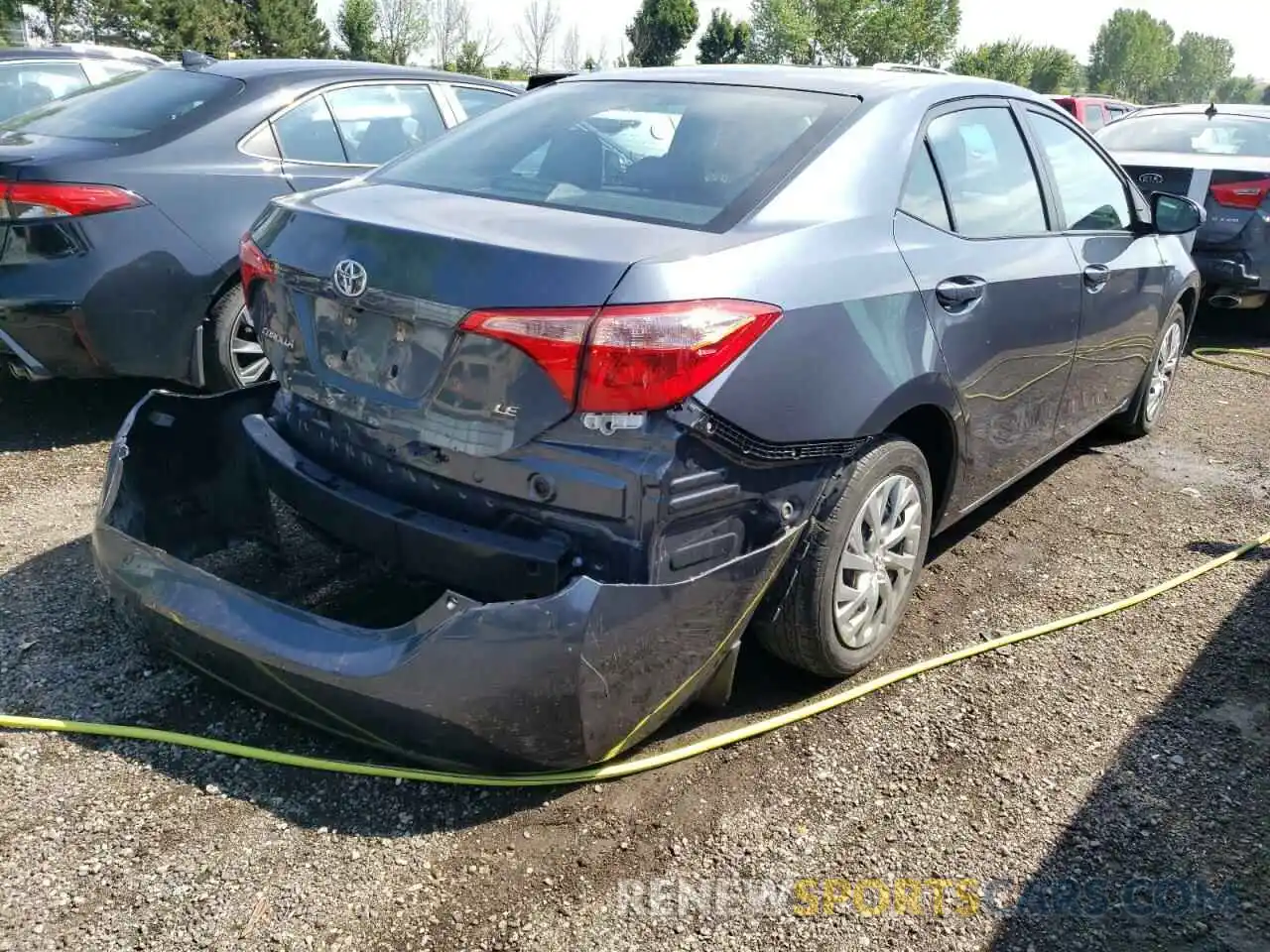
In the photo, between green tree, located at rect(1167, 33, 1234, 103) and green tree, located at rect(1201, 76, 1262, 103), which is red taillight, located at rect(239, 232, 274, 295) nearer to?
green tree, located at rect(1201, 76, 1262, 103)

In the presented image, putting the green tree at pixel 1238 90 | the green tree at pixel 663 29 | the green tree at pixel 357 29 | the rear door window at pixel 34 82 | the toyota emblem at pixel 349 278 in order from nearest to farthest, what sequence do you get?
1. the toyota emblem at pixel 349 278
2. the rear door window at pixel 34 82
3. the green tree at pixel 357 29
4. the green tree at pixel 663 29
5. the green tree at pixel 1238 90

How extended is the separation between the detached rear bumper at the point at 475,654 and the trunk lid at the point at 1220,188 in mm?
6211

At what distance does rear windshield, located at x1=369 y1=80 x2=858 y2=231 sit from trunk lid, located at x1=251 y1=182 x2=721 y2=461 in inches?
6.3

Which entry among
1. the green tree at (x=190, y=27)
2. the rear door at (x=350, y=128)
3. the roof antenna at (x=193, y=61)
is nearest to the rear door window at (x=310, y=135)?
the rear door at (x=350, y=128)

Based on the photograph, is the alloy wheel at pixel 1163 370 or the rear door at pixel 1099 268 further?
the alloy wheel at pixel 1163 370

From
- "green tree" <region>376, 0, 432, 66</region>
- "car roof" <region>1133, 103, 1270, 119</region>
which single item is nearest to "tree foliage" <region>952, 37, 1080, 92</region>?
"green tree" <region>376, 0, 432, 66</region>

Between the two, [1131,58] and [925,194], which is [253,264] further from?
[1131,58]

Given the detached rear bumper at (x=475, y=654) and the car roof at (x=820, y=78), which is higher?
the car roof at (x=820, y=78)

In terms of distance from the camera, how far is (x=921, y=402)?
9.41 ft

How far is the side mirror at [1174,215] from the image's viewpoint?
445cm

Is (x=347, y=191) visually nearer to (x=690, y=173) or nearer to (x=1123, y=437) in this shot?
(x=690, y=173)

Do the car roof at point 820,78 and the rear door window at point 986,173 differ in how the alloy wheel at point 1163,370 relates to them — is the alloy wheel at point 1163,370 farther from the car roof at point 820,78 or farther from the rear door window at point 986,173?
the car roof at point 820,78

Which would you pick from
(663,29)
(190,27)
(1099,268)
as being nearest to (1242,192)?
(1099,268)

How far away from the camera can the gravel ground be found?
2182mm
